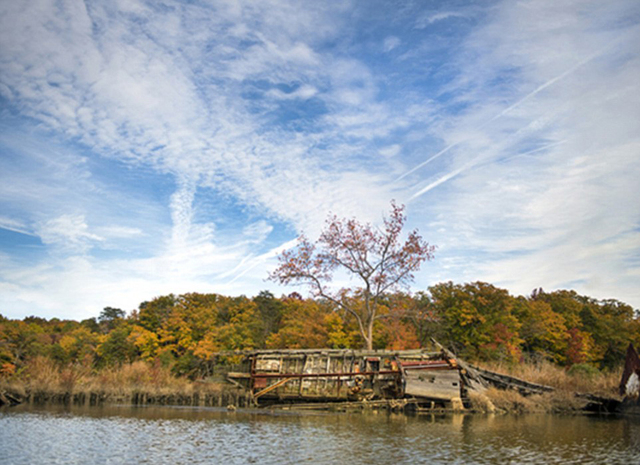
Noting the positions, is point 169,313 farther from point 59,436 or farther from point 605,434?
point 605,434

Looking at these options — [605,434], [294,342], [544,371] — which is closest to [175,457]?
[605,434]

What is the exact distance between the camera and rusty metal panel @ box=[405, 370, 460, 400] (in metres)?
Answer: 31.4

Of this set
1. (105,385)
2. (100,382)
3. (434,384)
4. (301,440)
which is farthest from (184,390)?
(301,440)

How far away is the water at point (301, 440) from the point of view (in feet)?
48.2

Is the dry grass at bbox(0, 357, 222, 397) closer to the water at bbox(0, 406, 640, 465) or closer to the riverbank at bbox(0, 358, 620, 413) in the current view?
the riverbank at bbox(0, 358, 620, 413)

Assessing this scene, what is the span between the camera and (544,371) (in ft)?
119

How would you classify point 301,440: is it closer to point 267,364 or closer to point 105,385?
point 267,364

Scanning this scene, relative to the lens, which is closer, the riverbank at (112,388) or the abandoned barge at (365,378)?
the abandoned barge at (365,378)

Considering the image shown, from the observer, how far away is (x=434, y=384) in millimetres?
31516

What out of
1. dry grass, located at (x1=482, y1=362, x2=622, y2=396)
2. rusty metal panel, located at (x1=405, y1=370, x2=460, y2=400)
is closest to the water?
rusty metal panel, located at (x1=405, y1=370, x2=460, y2=400)

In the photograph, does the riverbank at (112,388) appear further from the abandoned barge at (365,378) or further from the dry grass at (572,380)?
the dry grass at (572,380)

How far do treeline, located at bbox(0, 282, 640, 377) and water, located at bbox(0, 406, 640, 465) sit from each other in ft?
69.1

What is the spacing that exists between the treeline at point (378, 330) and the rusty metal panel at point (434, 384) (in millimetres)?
12208

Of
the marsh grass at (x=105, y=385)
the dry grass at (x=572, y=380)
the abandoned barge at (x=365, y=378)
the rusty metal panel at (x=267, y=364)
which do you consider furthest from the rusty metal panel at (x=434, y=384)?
the marsh grass at (x=105, y=385)
